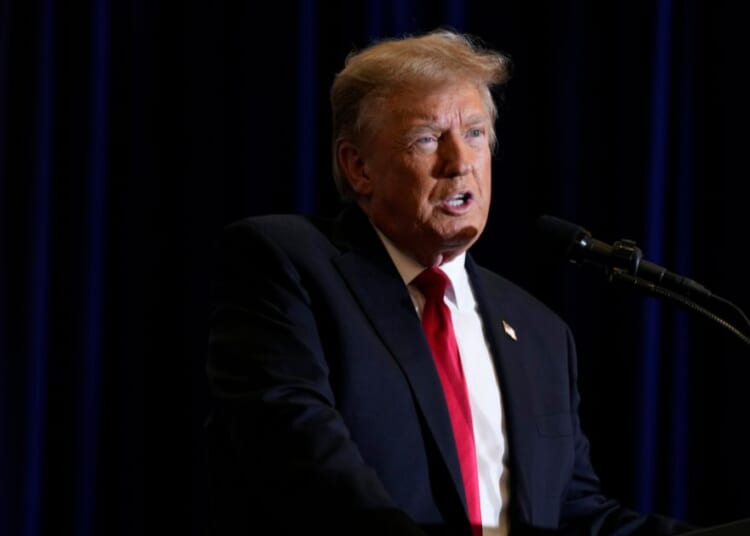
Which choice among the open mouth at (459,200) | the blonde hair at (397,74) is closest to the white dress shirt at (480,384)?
the open mouth at (459,200)

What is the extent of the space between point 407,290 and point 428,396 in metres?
0.22

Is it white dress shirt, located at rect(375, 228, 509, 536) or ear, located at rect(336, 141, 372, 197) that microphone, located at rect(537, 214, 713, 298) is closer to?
white dress shirt, located at rect(375, 228, 509, 536)

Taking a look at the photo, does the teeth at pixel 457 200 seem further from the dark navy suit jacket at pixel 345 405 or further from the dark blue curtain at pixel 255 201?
the dark blue curtain at pixel 255 201

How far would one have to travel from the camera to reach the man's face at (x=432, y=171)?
1.99 m

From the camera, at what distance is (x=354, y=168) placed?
83.8 inches

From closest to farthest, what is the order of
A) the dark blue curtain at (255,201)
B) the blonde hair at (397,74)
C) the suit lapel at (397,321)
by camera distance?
the suit lapel at (397,321), the blonde hair at (397,74), the dark blue curtain at (255,201)

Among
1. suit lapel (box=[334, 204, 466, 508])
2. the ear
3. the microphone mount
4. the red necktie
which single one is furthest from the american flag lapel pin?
the microphone mount

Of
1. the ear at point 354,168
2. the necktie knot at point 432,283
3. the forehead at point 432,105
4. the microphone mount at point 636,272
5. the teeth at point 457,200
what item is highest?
the forehead at point 432,105

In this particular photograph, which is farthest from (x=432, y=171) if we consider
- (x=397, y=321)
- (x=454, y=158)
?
(x=397, y=321)

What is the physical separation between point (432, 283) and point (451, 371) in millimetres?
185

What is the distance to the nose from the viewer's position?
6.51ft

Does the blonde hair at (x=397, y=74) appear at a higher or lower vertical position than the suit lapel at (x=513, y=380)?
higher

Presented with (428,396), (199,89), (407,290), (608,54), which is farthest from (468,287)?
(608,54)

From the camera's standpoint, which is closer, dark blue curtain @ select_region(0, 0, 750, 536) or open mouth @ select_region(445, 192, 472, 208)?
open mouth @ select_region(445, 192, 472, 208)
